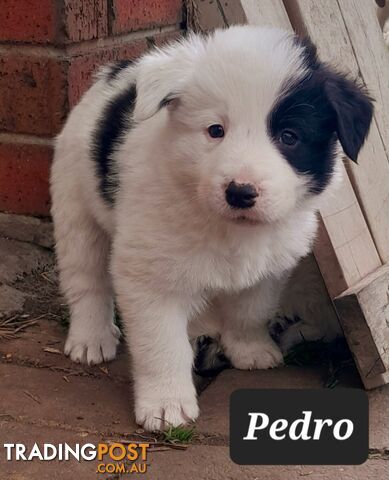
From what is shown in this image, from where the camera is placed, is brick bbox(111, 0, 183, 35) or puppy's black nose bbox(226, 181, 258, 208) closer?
puppy's black nose bbox(226, 181, 258, 208)

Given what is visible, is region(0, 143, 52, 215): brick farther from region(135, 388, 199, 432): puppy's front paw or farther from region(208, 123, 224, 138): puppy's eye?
region(208, 123, 224, 138): puppy's eye

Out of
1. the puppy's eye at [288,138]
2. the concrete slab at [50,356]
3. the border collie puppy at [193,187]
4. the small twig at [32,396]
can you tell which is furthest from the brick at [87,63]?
the puppy's eye at [288,138]

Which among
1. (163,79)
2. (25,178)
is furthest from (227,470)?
(25,178)

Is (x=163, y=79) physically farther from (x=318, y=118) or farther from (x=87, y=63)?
(x=87, y=63)

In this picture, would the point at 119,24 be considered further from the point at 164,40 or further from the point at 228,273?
the point at 228,273

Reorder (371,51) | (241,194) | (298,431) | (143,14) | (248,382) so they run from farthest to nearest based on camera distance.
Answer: (143,14) < (371,51) < (248,382) < (298,431) < (241,194)

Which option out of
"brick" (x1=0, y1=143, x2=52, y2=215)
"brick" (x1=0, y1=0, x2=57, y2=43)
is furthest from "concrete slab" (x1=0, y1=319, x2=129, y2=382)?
"brick" (x1=0, y1=0, x2=57, y2=43)
